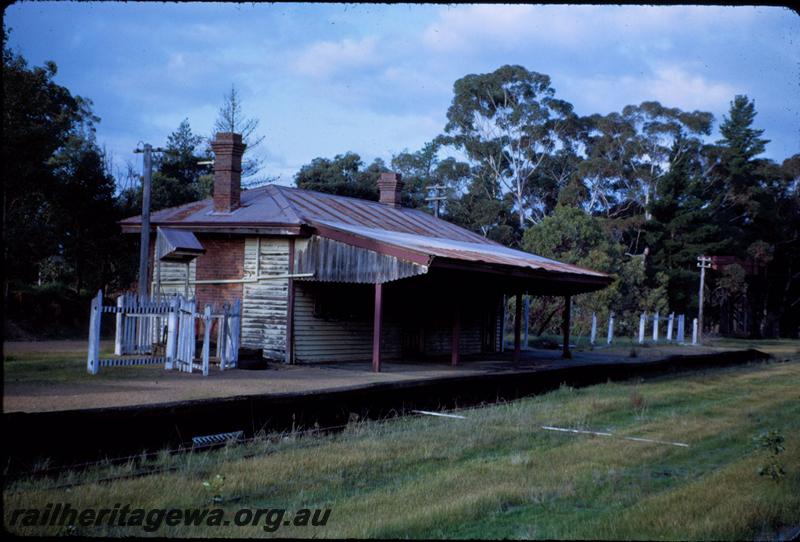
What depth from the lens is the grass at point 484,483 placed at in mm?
5637

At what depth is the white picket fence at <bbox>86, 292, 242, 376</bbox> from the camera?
12642 mm

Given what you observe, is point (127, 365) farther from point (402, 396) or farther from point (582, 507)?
Answer: point (582, 507)

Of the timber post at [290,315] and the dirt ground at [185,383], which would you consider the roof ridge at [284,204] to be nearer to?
the timber post at [290,315]

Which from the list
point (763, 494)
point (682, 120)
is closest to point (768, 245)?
point (682, 120)

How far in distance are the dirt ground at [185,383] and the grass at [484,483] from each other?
136 centimetres

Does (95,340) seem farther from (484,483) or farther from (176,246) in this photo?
(484,483)

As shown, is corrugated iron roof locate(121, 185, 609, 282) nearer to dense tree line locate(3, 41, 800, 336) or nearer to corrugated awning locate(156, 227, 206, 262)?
corrugated awning locate(156, 227, 206, 262)

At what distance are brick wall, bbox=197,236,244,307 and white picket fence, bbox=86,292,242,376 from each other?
1.98 meters

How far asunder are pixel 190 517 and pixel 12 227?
23.5 meters

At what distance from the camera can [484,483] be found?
699cm

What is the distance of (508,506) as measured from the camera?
6305 mm

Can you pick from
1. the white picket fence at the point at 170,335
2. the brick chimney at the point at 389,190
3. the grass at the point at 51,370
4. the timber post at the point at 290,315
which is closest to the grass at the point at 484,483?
the white picket fence at the point at 170,335

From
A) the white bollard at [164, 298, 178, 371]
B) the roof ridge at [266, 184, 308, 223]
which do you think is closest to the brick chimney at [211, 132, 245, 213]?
the roof ridge at [266, 184, 308, 223]

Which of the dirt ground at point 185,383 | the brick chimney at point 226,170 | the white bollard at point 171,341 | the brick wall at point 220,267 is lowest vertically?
the dirt ground at point 185,383
